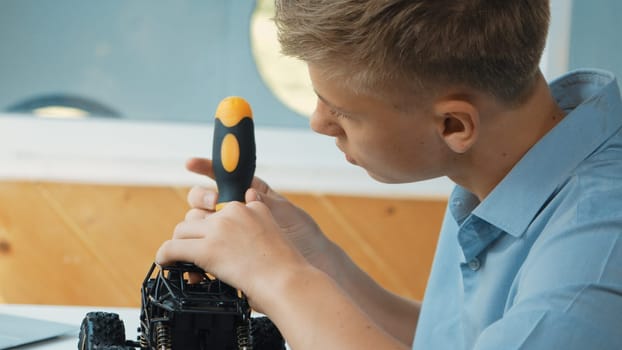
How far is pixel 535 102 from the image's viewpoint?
736 mm

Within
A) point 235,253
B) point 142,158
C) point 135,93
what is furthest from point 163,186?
point 235,253

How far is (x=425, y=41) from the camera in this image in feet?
2.18

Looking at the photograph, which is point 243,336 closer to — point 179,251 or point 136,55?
point 179,251

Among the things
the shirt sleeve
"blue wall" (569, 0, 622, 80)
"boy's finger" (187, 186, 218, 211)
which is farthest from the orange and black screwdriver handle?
"blue wall" (569, 0, 622, 80)

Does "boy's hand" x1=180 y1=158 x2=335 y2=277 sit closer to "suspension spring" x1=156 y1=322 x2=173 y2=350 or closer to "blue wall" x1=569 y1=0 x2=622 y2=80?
"suspension spring" x1=156 y1=322 x2=173 y2=350

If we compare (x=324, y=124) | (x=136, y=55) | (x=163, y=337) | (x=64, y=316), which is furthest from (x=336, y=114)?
(x=136, y=55)

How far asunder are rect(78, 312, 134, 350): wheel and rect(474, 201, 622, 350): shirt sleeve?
0.28 metres

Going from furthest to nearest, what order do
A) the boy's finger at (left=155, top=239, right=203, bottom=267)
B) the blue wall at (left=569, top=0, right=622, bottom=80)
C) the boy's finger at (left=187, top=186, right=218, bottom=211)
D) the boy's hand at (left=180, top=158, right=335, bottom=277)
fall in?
the blue wall at (left=569, top=0, right=622, bottom=80)
the boy's hand at (left=180, top=158, right=335, bottom=277)
the boy's finger at (left=187, top=186, right=218, bottom=211)
the boy's finger at (left=155, top=239, right=203, bottom=267)

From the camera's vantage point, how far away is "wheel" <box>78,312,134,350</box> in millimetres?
691

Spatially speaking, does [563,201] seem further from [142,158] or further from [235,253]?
[142,158]

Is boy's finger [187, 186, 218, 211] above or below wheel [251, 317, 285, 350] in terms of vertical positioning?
above

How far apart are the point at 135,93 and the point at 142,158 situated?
0.13 m

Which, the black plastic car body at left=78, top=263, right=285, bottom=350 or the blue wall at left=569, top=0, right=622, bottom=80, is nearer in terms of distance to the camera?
the black plastic car body at left=78, top=263, right=285, bottom=350

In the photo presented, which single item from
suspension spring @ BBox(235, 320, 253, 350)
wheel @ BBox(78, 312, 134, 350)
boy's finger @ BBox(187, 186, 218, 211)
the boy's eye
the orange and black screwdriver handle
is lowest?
wheel @ BBox(78, 312, 134, 350)
